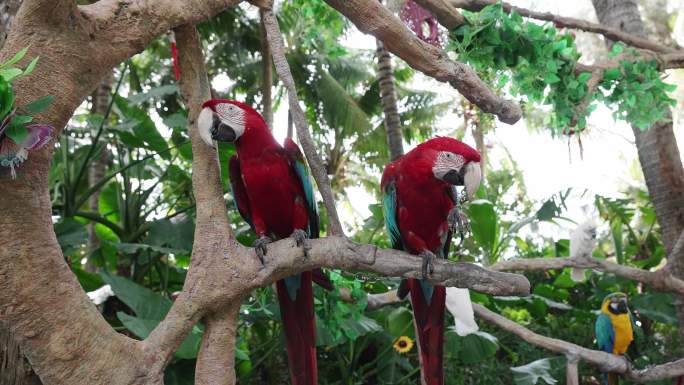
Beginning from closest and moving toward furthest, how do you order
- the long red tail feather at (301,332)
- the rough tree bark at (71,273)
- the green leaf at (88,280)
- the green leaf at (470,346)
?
1. the rough tree bark at (71,273)
2. the long red tail feather at (301,332)
3. the green leaf at (88,280)
4. the green leaf at (470,346)

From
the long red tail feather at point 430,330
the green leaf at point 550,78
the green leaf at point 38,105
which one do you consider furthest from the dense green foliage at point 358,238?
the green leaf at point 38,105

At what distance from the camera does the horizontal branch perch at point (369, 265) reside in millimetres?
1229

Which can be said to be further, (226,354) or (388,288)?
(388,288)

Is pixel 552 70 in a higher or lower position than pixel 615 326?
higher


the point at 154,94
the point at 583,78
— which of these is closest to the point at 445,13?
the point at 583,78

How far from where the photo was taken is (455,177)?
1329 mm

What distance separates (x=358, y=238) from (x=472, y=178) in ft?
10.2

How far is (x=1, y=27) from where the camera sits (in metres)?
1.49

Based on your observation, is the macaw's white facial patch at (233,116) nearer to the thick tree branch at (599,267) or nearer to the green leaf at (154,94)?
the thick tree branch at (599,267)

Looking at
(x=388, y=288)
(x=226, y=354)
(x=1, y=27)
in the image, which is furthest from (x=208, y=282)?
(x=388, y=288)

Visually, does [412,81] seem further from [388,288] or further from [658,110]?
[658,110]

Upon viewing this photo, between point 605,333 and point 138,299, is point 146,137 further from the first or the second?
point 605,333

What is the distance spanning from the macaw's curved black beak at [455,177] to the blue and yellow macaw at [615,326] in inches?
88.3

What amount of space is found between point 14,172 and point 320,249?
62 centimetres
